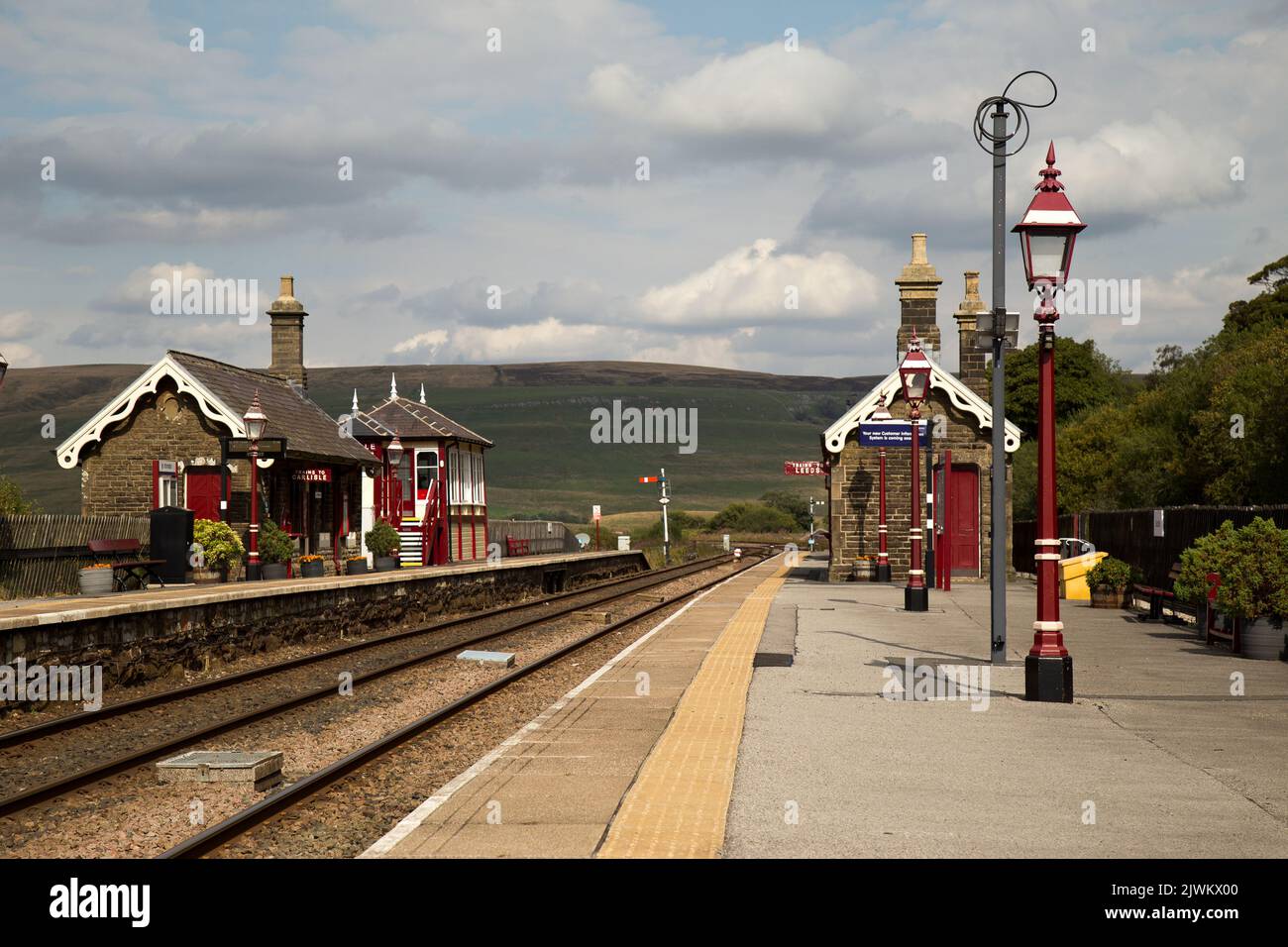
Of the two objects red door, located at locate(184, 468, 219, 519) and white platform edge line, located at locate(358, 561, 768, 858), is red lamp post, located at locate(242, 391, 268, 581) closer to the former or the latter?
red door, located at locate(184, 468, 219, 519)

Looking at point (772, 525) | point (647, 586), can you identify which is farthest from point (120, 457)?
point (772, 525)

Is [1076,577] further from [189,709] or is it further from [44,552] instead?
[44,552]

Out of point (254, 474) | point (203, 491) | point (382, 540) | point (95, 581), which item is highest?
point (254, 474)

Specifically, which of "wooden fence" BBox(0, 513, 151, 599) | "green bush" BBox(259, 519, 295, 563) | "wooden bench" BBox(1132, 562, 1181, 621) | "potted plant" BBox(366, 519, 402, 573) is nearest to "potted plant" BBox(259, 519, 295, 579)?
"green bush" BBox(259, 519, 295, 563)

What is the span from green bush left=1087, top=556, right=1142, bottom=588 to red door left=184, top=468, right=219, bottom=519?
19.3 metres

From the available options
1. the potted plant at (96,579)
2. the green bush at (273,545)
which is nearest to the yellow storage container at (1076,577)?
the green bush at (273,545)

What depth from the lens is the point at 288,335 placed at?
40875 mm

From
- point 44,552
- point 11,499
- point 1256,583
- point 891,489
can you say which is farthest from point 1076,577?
point 11,499

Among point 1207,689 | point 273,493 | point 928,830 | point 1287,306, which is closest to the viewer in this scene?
point 928,830

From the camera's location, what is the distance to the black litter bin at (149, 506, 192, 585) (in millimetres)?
26562

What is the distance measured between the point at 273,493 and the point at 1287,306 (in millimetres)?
43319

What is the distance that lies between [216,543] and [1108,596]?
17.6m
